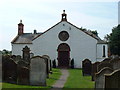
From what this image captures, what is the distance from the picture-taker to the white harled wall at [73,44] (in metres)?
47.1

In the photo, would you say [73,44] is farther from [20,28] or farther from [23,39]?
[20,28]

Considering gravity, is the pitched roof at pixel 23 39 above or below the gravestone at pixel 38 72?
above

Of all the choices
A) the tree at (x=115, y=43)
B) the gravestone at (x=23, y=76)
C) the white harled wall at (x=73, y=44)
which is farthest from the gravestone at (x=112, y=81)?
the tree at (x=115, y=43)

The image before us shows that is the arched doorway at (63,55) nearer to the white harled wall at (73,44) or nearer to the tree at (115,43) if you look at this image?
the white harled wall at (73,44)

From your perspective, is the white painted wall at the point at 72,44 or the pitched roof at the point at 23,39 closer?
the white painted wall at the point at 72,44

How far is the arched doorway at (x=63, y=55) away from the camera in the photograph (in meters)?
47.5

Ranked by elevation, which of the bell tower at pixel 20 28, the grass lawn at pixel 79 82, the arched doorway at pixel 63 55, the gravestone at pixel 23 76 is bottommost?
the grass lawn at pixel 79 82

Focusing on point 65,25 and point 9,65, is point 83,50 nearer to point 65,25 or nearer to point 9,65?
point 65,25

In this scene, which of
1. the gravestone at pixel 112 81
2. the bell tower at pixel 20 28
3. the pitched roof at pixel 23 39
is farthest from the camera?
the bell tower at pixel 20 28

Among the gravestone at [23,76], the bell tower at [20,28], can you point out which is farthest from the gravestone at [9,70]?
the bell tower at [20,28]

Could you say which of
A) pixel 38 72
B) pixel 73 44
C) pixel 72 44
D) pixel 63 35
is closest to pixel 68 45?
pixel 72 44

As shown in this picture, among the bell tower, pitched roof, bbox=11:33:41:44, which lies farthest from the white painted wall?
the bell tower

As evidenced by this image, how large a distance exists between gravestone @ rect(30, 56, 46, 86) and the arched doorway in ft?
91.5

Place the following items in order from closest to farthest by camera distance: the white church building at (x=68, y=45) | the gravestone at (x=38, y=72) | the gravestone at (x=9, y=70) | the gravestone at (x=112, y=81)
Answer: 1. the gravestone at (x=112, y=81)
2. the gravestone at (x=38, y=72)
3. the gravestone at (x=9, y=70)
4. the white church building at (x=68, y=45)
